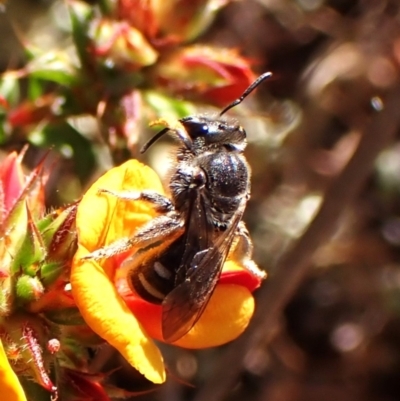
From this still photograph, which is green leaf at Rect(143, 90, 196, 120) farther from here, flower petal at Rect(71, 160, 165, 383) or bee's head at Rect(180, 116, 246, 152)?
flower petal at Rect(71, 160, 165, 383)

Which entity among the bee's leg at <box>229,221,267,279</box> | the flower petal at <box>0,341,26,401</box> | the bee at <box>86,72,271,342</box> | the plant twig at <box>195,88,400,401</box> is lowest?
the plant twig at <box>195,88,400,401</box>

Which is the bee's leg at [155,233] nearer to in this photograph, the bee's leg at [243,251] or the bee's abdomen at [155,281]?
the bee's abdomen at [155,281]

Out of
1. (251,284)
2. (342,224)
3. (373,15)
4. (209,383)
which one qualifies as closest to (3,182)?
(251,284)

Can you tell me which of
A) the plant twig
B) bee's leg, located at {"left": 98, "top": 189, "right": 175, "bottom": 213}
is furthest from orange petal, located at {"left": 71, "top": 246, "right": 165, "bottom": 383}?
the plant twig

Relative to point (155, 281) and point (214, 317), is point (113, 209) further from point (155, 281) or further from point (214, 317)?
point (214, 317)

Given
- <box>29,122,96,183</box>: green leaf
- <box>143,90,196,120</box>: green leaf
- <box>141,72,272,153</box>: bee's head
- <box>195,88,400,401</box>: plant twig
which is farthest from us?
<box>195,88,400,401</box>: plant twig

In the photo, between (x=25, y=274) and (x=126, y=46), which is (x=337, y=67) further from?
(x=25, y=274)

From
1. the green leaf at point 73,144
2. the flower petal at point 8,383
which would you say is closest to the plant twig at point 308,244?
the green leaf at point 73,144
